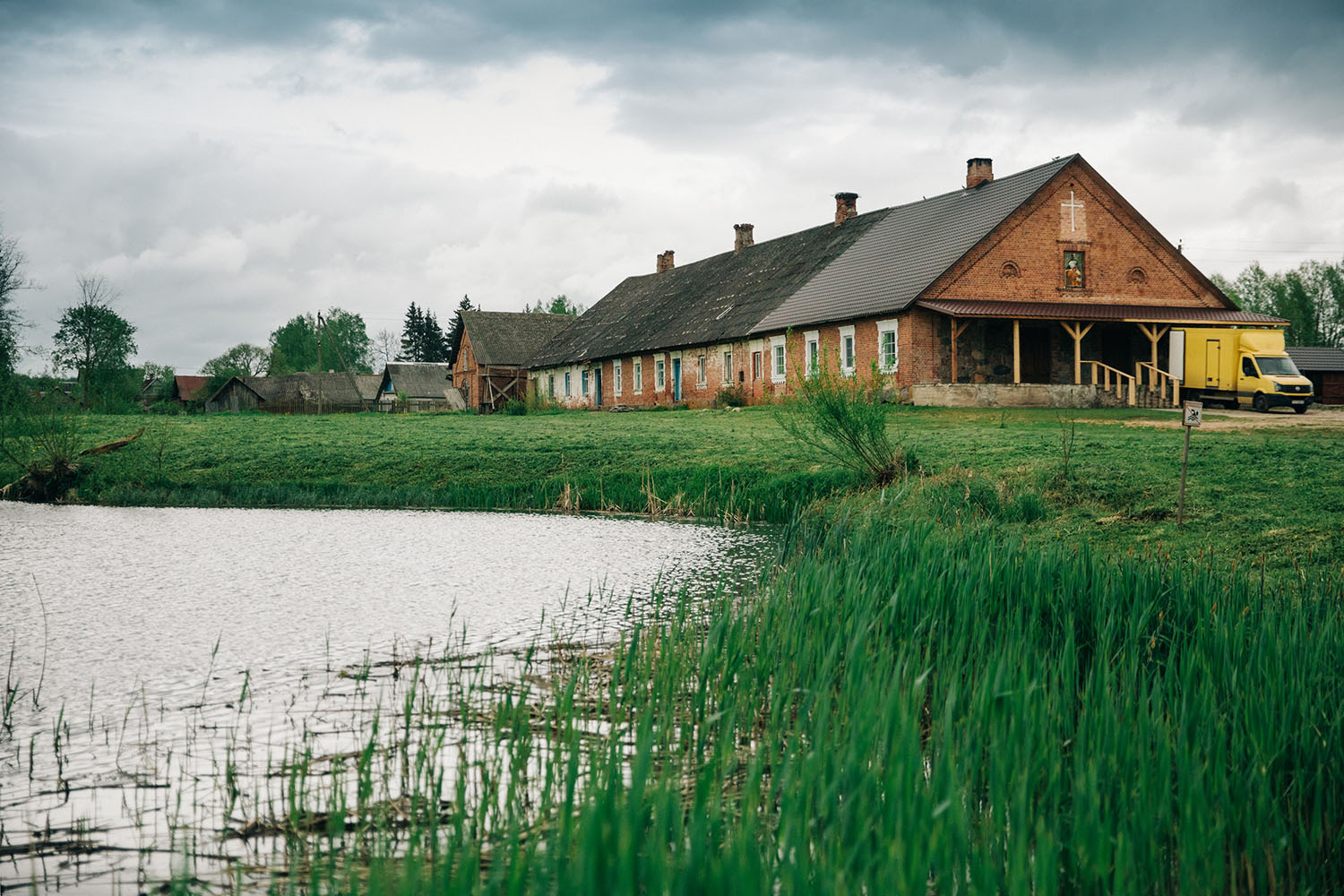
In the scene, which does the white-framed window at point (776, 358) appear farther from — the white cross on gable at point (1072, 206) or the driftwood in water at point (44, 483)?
the driftwood in water at point (44, 483)

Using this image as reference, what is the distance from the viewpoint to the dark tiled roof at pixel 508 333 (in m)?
58.1

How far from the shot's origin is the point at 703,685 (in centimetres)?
509

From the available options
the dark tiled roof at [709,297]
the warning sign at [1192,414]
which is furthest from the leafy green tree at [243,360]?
the warning sign at [1192,414]

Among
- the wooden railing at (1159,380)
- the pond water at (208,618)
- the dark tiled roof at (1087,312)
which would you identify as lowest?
the pond water at (208,618)

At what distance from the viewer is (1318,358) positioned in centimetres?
5262

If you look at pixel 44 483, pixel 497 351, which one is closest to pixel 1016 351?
pixel 44 483

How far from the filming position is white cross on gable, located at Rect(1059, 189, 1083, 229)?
31844 mm

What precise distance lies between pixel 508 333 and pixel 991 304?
3426cm

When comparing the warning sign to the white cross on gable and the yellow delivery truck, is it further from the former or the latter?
the white cross on gable

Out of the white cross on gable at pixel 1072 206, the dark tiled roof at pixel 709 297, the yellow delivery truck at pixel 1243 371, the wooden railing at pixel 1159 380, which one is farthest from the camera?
the dark tiled roof at pixel 709 297

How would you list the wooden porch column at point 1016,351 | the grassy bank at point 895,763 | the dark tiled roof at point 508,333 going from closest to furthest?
1. the grassy bank at point 895,763
2. the wooden porch column at point 1016,351
3. the dark tiled roof at point 508,333

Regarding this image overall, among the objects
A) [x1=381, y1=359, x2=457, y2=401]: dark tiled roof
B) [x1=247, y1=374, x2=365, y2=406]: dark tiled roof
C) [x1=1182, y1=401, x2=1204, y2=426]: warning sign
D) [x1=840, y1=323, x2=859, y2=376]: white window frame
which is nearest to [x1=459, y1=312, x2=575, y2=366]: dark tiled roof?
[x1=381, y1=359, x2=457, y2=401]: dark tiled roof

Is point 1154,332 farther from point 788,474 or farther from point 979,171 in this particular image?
point 788,474

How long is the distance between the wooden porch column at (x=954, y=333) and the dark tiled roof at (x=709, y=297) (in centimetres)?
763
